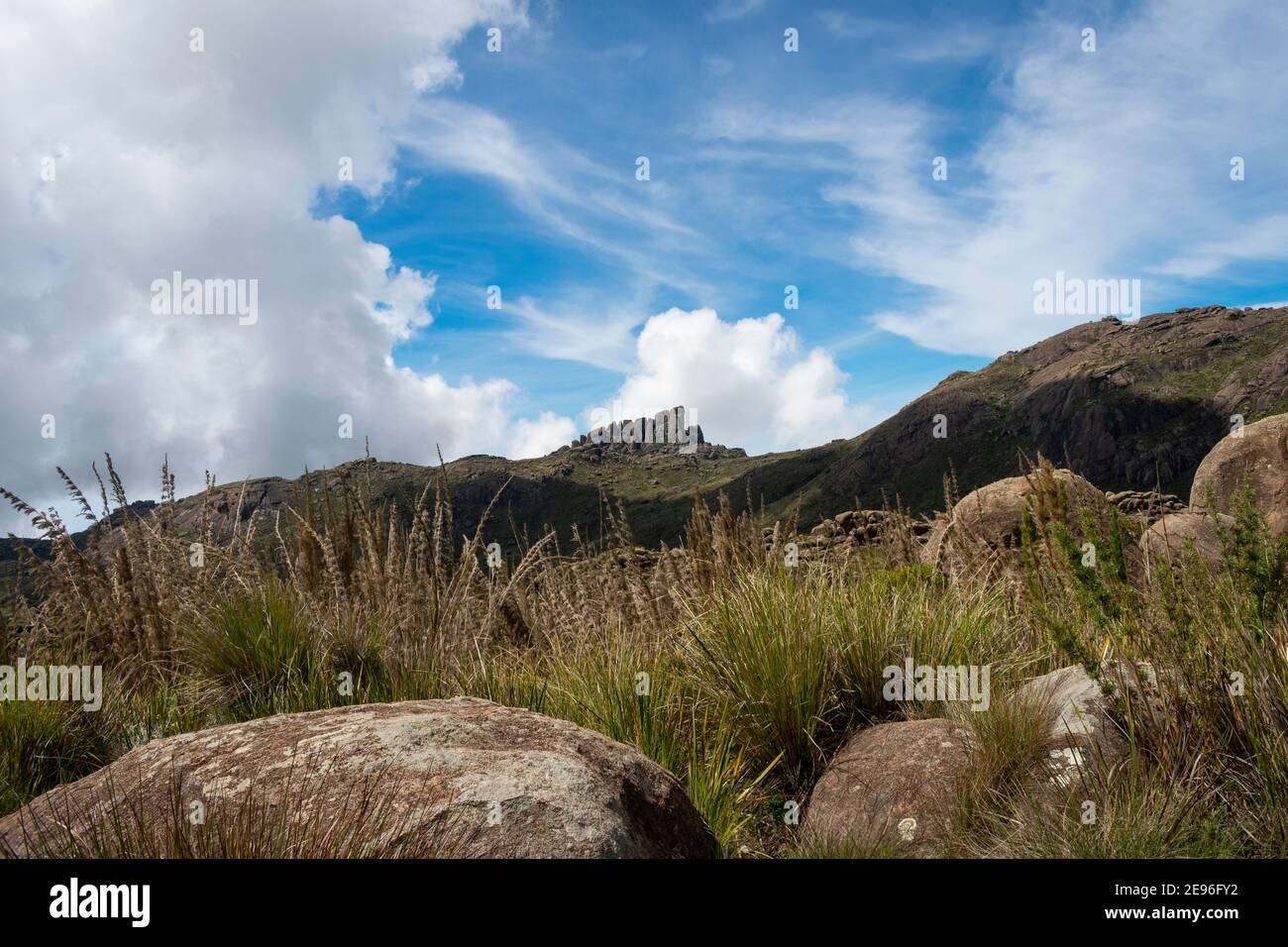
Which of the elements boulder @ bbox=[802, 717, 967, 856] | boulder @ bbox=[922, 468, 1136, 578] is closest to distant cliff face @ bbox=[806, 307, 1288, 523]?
boulder @ bbox=[922, 468, 1136, 578]

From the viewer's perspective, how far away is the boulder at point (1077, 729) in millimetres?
3496

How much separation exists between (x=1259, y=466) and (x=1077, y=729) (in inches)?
563

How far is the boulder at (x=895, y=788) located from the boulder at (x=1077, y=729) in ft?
1.33

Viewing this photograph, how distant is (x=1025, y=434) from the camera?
133125mm

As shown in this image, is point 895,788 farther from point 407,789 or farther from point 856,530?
point 856,530

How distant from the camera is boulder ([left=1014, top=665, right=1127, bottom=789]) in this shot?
3496 millimetres

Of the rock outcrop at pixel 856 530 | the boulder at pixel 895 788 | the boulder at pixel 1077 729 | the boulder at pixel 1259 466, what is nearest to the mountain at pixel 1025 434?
the rock outcrop at pixel 856 530

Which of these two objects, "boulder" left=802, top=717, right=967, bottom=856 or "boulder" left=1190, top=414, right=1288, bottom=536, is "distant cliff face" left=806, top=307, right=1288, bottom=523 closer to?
"boulder" left=1190, top=414, right=1288, bottom=536

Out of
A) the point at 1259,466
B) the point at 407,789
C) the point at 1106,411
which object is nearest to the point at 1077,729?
the point at 407,789

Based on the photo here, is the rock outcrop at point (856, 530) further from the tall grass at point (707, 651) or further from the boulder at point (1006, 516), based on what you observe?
the tall grass at point (707, 651)

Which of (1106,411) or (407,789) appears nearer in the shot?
(407,789)

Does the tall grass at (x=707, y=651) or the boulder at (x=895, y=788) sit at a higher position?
the tall grass at (x=707, y=651)

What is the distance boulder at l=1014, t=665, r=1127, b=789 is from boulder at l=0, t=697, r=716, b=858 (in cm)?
172
